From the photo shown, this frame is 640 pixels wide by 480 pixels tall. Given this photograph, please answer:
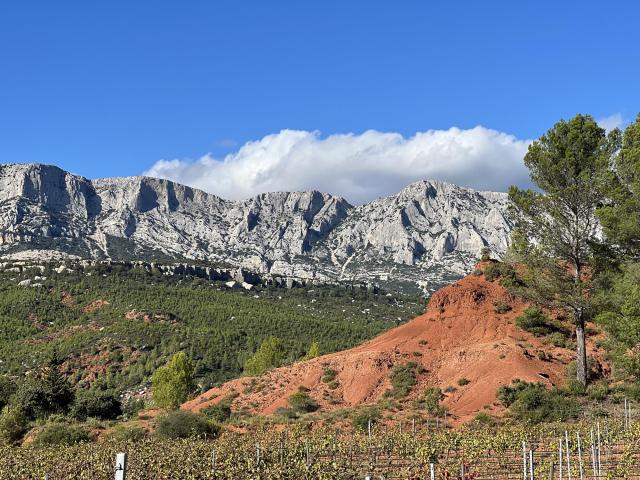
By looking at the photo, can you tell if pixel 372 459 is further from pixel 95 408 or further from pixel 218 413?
pixel 95 408

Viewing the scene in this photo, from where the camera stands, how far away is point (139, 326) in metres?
115

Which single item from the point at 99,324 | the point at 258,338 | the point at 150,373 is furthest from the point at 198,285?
the point at 150,373

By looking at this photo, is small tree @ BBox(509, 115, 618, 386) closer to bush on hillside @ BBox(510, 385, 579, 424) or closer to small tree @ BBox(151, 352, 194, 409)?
bush on hillside @ BBox(510, 385, 579, 424)

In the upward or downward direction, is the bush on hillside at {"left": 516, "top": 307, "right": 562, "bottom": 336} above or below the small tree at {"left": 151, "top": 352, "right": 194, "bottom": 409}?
above

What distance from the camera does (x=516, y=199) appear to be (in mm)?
36125

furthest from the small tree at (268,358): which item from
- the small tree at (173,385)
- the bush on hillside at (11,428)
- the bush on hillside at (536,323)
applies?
the bush on hillside at (11,428)

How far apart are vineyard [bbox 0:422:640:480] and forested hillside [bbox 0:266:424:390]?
5539 centimetres

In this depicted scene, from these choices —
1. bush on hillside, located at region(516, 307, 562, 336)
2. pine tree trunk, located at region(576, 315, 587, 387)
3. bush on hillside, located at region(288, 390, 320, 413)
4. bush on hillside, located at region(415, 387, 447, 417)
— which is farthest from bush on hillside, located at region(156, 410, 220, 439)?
bush on hillside, located at region(516, 307, 562, 336)

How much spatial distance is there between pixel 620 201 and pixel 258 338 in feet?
295

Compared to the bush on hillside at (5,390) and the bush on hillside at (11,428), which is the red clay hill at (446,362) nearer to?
the bush on hillside at (11,428)

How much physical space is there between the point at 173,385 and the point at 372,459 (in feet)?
153

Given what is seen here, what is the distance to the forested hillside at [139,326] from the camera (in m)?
97.4

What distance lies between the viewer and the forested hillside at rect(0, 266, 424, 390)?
320 ft

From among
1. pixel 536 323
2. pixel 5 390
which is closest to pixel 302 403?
pixel 536 323
